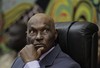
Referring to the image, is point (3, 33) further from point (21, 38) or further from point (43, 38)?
point (43, 38)

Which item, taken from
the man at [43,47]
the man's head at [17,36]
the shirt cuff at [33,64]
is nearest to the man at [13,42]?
the man's head at [17,36]

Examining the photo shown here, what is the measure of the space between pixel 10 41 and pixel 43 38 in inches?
80.0

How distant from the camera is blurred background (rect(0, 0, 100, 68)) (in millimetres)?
3850

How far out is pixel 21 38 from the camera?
14.0ft

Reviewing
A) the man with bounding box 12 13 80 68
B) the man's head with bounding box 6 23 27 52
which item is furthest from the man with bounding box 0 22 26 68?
the man with bounding box 12 13 80 68

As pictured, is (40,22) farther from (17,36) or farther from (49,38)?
(17,36)

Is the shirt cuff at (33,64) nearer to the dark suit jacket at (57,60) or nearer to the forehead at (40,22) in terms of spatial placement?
the dark suit jacket at (57,60)

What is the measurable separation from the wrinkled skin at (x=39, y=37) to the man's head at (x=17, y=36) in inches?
65.3

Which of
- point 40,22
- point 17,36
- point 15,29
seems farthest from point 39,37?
point 15,29

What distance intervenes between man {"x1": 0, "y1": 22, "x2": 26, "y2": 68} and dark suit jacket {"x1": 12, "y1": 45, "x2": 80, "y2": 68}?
66.5 inches

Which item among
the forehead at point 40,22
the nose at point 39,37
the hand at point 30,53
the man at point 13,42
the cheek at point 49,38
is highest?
the forehead at point 40,22

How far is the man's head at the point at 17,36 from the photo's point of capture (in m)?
4.23

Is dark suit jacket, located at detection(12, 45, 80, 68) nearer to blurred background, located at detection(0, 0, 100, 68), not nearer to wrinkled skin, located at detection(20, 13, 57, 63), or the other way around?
wrinkled skin, located at detection(20, 13, 57, 63)

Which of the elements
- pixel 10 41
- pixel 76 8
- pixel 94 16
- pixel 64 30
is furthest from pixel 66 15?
pixel 64 30
